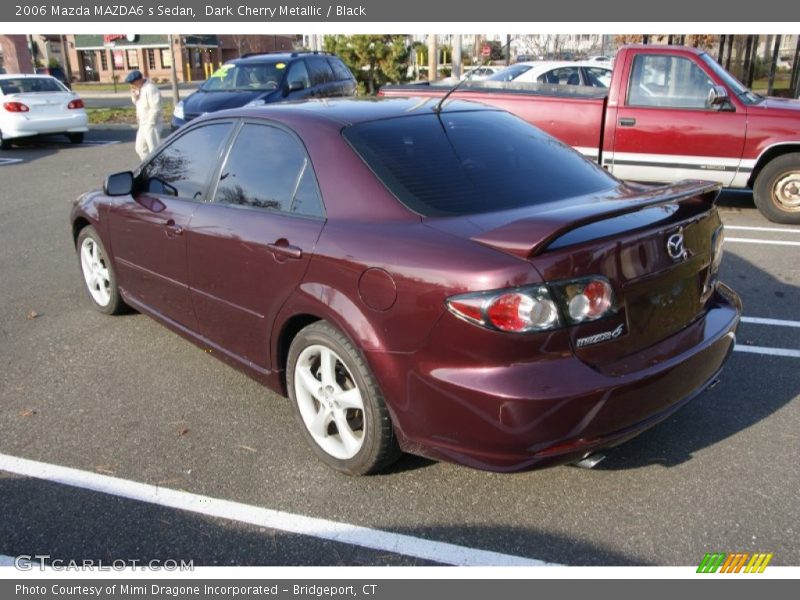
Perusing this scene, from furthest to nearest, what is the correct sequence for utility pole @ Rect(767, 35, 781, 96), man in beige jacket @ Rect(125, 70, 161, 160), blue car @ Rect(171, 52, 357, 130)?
1. utility pole @ Rect(767, 35, 781, 96)
2. blue car @ Rect(171, 52, 357, 130)
3. man in beige jacket @ Rect(125, 70, 161, 160)

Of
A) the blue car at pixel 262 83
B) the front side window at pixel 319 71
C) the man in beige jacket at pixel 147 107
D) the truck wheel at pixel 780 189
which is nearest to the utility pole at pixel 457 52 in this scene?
the front side window at pixel 319 71

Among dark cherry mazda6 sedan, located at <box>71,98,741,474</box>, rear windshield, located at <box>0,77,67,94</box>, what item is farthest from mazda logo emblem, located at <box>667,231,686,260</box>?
rear windshield, located at <box>0,77,67,94</box>

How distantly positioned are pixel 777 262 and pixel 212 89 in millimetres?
10292

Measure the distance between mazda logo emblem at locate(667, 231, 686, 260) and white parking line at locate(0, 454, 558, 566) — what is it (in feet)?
4.46

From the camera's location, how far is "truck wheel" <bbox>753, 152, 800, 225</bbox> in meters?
7.86

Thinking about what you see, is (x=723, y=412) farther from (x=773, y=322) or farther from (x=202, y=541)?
(x=202, y=541)

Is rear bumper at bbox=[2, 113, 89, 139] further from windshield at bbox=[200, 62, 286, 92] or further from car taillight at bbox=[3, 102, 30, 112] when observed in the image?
windshield at bbox=[200, 62, 286, 92]

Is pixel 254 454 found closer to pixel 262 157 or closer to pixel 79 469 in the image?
pixel 79 469

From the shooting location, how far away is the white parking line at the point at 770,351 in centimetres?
442

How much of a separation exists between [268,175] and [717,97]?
6285 millimetres

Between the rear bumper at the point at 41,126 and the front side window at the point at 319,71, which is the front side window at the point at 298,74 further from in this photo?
the rear bumper at the point at 41,126

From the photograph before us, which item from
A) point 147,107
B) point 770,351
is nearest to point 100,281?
point 770,351

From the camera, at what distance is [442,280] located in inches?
103

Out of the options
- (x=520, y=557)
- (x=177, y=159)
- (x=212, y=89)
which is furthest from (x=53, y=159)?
(x=520, y=557)
